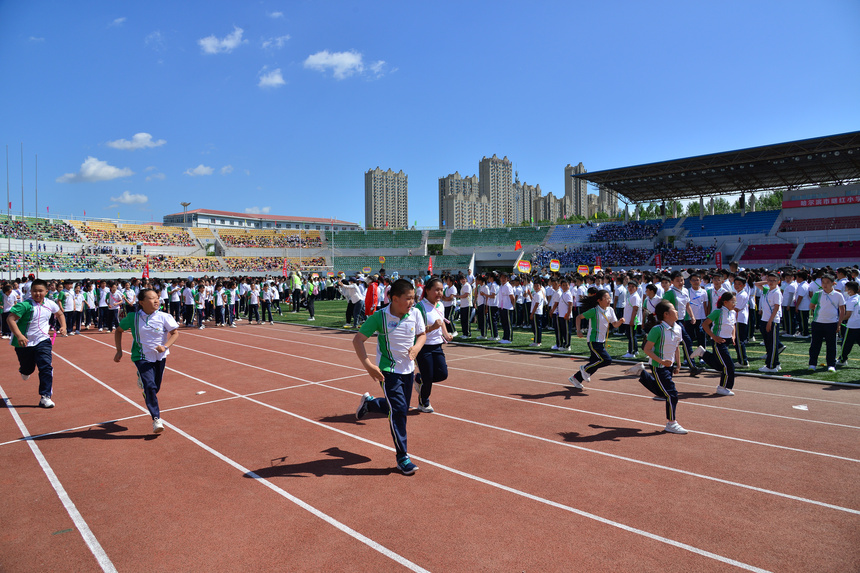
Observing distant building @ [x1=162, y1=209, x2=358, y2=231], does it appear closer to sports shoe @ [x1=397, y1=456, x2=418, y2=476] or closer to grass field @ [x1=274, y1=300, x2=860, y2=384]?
grass field @ [x1=274, y1=300, x2=860, y2=384]

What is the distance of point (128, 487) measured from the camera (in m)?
5.02

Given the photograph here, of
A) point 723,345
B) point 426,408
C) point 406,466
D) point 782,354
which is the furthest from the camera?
point 782,354

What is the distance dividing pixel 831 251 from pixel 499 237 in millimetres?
35655

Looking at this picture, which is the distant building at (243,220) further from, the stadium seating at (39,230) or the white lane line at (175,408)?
the white lane line at (175,408)

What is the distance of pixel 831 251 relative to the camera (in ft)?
127

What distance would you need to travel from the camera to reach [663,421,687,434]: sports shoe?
6.50m

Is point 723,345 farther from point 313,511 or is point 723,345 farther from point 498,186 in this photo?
point 498,186

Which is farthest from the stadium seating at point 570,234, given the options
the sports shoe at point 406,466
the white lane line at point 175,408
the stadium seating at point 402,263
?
the sports shoe at point 406,466

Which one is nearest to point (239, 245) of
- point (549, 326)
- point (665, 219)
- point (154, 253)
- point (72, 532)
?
point (154, 253)

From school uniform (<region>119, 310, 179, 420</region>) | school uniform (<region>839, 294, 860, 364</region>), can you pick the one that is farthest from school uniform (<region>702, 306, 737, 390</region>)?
school uniform (<region>119, 310, 179, 420</region>)

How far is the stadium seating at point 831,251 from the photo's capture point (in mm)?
37500

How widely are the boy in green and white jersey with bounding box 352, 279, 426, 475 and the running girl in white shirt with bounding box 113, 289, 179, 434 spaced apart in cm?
312

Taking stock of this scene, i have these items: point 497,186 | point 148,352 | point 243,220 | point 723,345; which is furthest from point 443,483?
point 497,186

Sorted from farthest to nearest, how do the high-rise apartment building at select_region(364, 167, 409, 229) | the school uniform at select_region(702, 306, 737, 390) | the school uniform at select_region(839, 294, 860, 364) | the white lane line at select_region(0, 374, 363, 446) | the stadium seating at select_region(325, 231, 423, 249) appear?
1. the high-rise apartment building at select_region(364, 167, 409, 229)
2. the stadium seating at select_region(325, 231, 423, 249)
3. the school uniform at select_region(839, 294, 860, 364)
4. the school uniform at select_region(702, 306, 737, 390)
5. the white lane line at select_region(0, 374, 363, 446)
